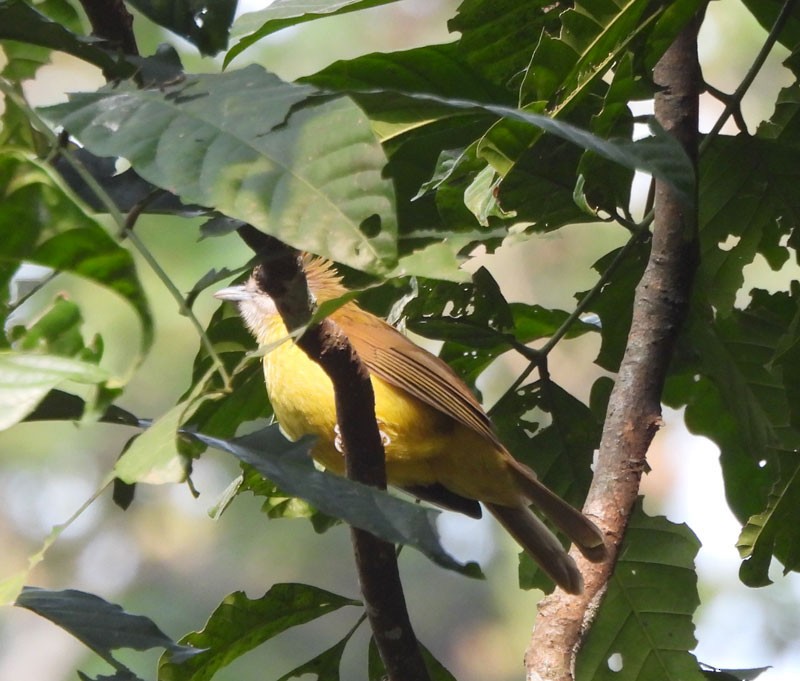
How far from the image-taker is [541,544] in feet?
8.30

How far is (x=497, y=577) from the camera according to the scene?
792cm

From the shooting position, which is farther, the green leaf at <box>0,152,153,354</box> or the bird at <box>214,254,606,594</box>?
the bird at <box>214,254,606,594</box>

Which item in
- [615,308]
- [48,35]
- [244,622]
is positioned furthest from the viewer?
[615,308]

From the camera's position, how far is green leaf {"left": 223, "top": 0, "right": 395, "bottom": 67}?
1.93m

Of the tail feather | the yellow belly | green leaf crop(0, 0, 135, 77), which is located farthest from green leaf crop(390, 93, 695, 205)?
the yellow belly

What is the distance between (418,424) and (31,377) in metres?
1.86

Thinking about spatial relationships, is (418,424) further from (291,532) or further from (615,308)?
(291,532)

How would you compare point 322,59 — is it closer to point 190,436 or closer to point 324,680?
point 324,680

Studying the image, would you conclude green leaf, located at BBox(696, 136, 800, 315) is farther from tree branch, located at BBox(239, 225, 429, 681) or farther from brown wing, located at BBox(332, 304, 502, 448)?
tree branch, located at BBox(239, 225, 429, 681)

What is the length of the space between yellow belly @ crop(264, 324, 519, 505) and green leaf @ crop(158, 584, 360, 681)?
1.80 ft

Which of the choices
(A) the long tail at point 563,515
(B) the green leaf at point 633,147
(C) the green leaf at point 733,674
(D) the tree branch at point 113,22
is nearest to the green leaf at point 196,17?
(D) the tree branch at point 113,22

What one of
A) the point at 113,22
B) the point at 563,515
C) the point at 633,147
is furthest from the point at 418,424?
the point at 113,22

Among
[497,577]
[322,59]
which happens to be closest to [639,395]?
[322,59]

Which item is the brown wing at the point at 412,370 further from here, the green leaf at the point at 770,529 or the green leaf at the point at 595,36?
the green leaf at the point at 595,36
